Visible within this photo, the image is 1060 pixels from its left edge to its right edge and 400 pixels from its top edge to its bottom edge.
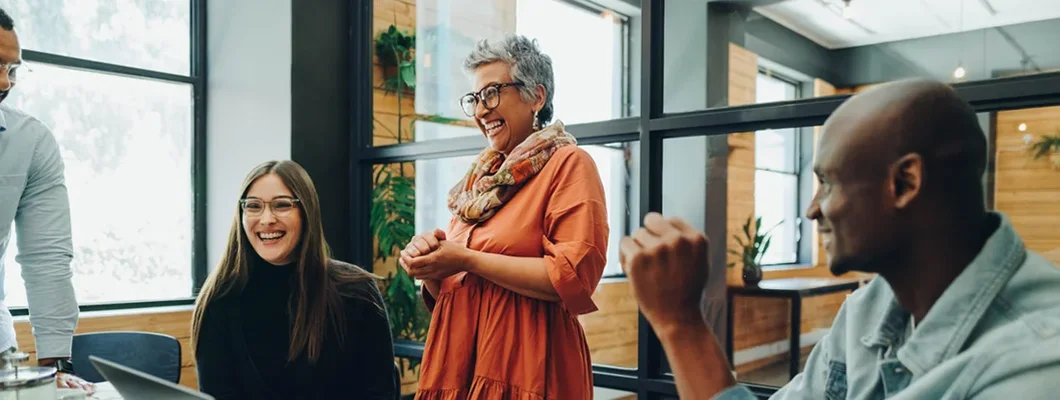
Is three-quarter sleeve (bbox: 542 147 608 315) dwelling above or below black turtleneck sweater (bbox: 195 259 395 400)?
above

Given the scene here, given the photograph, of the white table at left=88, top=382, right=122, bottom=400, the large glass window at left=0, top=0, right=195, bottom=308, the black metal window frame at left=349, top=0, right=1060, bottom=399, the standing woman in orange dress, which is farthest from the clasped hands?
the large glass window at left=0, top=0, right=195, bottom=308

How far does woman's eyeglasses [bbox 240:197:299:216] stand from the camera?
2.04 metres

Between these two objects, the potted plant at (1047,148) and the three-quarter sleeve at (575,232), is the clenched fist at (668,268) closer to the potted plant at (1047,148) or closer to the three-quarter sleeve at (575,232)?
the three-quarter sleeve at (575,232)

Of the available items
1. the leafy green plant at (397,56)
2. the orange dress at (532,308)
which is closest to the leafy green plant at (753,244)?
the orange dress at (532,308)

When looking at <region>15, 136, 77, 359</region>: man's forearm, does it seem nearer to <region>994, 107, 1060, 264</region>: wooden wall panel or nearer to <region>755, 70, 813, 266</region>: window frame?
<region>755, 70, 813, 266</region>: window frame

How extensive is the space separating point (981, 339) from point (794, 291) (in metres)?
1.92

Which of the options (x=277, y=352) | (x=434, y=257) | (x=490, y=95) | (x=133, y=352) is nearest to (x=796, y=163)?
(x=490, y=95)

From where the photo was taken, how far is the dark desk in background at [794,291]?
241 centimetres

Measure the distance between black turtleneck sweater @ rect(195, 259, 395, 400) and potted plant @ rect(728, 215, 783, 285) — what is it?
4.16 ft

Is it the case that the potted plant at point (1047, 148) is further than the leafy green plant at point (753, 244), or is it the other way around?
the leafy green plant at point (753, 244)

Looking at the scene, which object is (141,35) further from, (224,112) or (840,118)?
(840,118)

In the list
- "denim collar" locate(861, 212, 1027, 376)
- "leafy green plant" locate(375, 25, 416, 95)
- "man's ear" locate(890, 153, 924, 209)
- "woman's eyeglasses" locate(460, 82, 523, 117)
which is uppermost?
"leafy green plant" locate(375, 25, 416, 95)

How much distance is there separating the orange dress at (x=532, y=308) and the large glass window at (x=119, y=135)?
246cm

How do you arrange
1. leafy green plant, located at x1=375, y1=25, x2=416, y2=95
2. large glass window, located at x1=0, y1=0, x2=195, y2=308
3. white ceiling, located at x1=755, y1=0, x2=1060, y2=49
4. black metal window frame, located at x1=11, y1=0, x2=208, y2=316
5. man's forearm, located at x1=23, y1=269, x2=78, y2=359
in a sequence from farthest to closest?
black metal window frame, located at x1=11, y1=0, x2=208, y2=316, leafy green plant, located at x1=375, y1=25, x2=416, y2=95, large glass window, located at x1=0, y1=0, x2=195, y2=308, white ceiling, located at x1=755, y1=0, x2=1060, y2=49, man's forearm, located at x1=23, y1=269, x2=78, y2=359
